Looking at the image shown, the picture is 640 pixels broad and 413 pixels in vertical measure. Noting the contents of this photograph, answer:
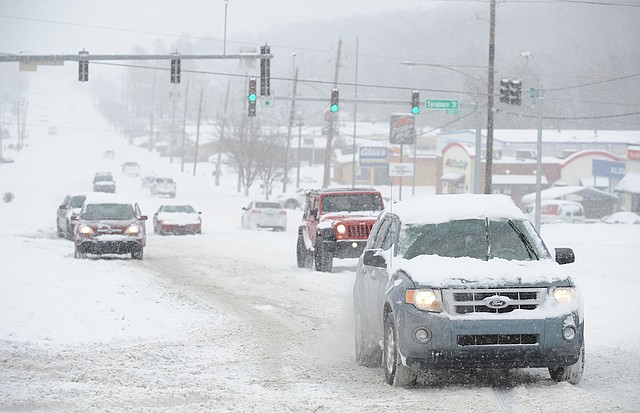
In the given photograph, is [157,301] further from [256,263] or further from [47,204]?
[47,204]

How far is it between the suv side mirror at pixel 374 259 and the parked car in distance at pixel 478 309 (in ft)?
0.04

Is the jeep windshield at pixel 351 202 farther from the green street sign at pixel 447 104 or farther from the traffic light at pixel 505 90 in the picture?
the green street sign at pixel 447 104

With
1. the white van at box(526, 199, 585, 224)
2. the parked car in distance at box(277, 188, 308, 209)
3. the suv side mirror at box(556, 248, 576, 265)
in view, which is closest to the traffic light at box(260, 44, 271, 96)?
the suv side mirror at box(556, 248, 576, 265)

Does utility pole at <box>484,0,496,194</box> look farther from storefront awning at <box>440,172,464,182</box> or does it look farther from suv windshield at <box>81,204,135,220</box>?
storefront awning at <box>440,172,464,182</box>

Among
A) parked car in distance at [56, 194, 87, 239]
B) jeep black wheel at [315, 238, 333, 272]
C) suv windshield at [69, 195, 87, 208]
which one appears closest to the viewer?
jeep black wheel at [315, 238, 333, 272]

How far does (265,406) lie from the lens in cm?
878

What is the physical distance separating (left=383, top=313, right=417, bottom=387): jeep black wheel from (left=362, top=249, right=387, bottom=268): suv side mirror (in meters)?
0.58

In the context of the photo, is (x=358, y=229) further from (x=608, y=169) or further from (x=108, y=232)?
(x=608, y=169)

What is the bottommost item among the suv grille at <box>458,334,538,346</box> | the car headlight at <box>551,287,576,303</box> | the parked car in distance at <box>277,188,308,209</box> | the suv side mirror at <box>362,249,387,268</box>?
the suv grille at <box>458,334,538,346</box>

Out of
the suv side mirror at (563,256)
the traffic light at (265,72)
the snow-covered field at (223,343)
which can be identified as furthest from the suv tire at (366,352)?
the traffic light at (265,72)

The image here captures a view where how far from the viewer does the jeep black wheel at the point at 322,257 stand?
24016mm

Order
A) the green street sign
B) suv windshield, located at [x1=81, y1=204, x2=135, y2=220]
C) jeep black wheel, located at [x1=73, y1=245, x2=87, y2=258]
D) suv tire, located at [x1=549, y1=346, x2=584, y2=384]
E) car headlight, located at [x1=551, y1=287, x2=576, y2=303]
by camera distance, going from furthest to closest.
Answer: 1. the green street sign
2. suv windshield, located at [x1=81, y1=204, x2=135, y2=220]
3. jeep black wheel, located at [x1=73, y1=245, x2=87, y2=258]
4. suv tire, located at [x1=549, y1=346, x2=584, y2=384]
5. car headlight, located at [x1=551, y1=287, x2=576, y2=303]

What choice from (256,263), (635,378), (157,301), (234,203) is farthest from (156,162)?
(635,378)

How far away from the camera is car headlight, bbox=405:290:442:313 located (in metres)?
9.12
